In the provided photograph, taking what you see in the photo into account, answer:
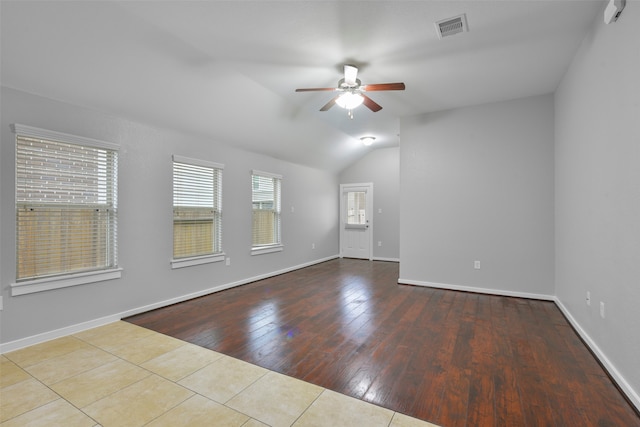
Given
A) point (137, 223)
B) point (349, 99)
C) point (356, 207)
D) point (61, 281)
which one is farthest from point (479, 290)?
point (61, 281)

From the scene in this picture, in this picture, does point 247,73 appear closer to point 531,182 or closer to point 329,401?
point 329,401

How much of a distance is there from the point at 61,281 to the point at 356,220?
6293 millimetres

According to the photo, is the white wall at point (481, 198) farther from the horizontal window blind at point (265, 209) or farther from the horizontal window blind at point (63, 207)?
the horizontal window blind at point (63, 207)

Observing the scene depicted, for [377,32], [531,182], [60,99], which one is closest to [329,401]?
[377,32]

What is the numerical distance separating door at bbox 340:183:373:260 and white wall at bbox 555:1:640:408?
15.3 feet

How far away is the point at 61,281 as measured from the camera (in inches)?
116

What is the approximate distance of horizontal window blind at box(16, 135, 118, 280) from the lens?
9.00 ft

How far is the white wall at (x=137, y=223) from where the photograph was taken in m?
2.64

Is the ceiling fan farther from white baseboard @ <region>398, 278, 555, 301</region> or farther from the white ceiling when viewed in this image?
white baseboard @ <region>398, 278, 555, 301</region>

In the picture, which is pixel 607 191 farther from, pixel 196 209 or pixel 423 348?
pixel 196 209

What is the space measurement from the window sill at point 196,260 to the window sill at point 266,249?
0.71 meters

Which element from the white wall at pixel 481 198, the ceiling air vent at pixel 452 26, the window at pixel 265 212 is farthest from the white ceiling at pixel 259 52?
the window at pixel 265 212

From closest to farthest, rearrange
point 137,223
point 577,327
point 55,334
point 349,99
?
1. point 55,334
2. point 577,327
3. point 349,99
4. point 137,223

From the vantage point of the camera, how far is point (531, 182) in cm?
423
